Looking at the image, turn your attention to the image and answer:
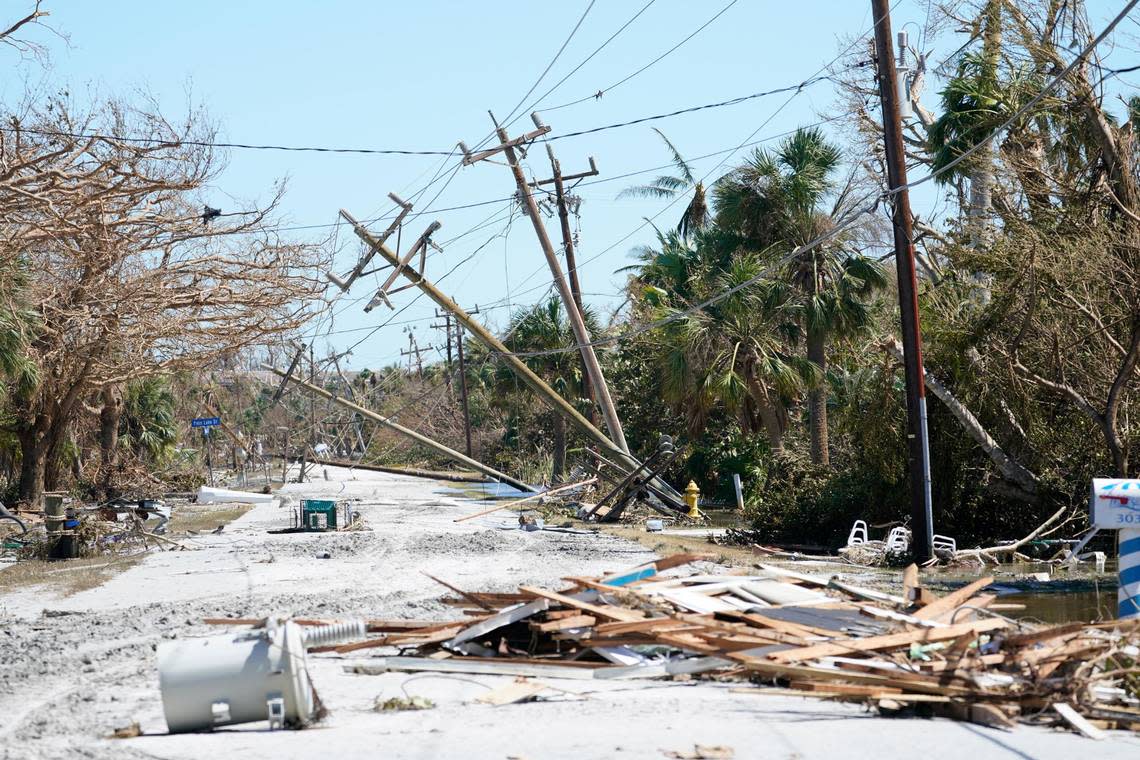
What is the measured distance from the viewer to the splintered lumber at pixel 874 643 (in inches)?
334

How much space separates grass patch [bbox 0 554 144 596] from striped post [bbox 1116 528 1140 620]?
1295 centimetres

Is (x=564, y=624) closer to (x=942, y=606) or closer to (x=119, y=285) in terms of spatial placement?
(x=942, y=606)

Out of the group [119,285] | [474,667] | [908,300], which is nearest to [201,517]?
[119,285]

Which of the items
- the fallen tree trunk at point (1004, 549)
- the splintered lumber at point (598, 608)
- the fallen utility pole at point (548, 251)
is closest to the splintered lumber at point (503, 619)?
the splintered lumber at point (598, 608)

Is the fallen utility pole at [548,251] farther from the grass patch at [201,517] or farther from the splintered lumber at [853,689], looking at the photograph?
the splintered lumber at [853,689]

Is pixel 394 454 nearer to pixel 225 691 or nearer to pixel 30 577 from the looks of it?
pixel 30 577

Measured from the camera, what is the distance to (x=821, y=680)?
8039 millimetres

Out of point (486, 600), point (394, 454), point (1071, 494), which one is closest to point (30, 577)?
point (486, 600)

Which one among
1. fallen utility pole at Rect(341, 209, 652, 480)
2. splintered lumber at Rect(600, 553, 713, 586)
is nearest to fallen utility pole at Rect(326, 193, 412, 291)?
fallen utility pole at Rect(341, 209, 652, 480)

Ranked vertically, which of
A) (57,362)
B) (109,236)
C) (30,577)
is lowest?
(30,577)

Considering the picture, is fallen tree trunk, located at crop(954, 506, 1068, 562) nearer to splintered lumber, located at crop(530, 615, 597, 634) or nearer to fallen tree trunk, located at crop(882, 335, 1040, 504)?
fallen tree trunk, located at crop(882, 335, 1040, 504)

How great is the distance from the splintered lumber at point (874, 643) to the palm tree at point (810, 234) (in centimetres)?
2271

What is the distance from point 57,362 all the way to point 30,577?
16280 mm

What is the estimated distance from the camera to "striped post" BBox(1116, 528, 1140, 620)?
10539 millimetres
